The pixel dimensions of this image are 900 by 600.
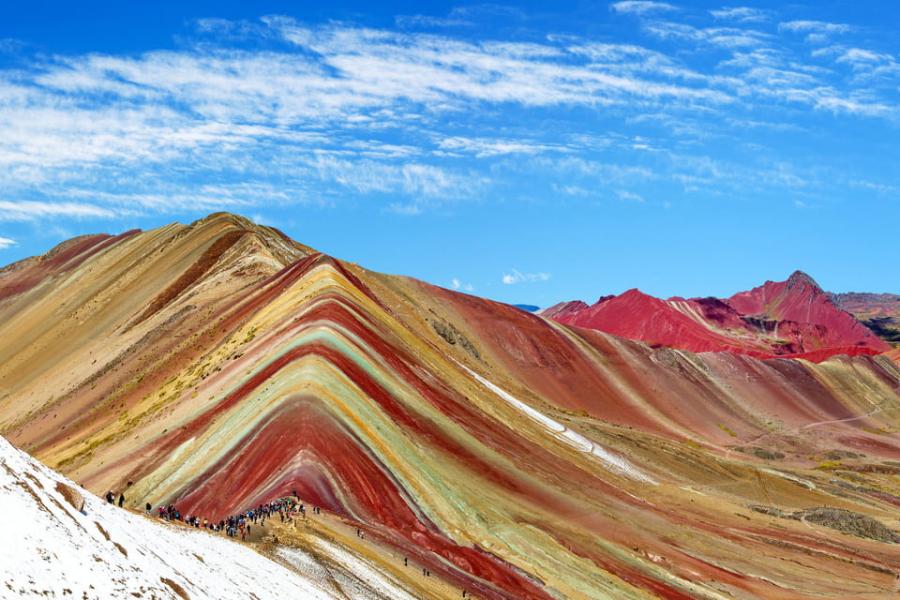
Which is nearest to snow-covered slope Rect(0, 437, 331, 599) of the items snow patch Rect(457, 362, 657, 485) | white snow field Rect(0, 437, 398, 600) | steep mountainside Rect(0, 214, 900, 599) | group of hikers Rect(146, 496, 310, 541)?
white snow field Rect(0, 437, 398, 600)

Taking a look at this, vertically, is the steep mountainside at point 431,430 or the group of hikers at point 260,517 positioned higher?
the steep mountainside at point 431,430

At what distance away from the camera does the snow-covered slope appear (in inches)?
627

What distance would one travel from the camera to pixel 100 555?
58.0 feet

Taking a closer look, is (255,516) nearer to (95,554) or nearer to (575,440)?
(95,554)

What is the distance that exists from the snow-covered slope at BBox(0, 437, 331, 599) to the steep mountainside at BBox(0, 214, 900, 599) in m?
8.25

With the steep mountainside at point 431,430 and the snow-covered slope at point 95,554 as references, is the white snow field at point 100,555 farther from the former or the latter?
the steep mountainside at point 431,430

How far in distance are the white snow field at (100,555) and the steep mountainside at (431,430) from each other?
7.74 m

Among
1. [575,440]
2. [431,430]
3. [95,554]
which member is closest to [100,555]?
[95,554]

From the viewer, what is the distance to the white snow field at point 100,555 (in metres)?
16.0

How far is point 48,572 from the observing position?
15922mm

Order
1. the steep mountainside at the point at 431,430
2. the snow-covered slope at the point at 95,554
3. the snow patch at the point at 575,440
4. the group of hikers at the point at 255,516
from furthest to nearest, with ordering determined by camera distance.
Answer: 1. the snow patch at the point at 575,440
2. the steep mountainside at the point at 431,430
3. the group of hikers at the point at 255,516
4. the snow-covered slope at the point at 95,554

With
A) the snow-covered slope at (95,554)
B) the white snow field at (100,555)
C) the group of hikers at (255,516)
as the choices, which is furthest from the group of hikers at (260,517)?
the snow-covered slope at (95,554)

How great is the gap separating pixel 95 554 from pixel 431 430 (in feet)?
108

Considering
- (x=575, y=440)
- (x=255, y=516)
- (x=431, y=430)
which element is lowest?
(x=255, y=516)
